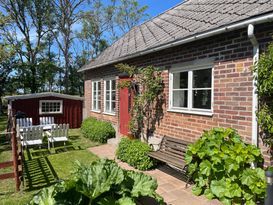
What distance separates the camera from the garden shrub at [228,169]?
414cm

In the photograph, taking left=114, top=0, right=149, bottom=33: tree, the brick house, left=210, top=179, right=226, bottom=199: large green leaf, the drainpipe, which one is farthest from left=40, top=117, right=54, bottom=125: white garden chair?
left=114, top=0, right=149, bottom=33: tree

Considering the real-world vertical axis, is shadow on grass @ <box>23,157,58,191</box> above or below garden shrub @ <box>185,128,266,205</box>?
below

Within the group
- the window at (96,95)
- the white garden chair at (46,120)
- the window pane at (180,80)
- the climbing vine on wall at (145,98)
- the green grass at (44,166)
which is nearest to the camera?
the green grass at (44,166)

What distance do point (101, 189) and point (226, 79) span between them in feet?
11.8

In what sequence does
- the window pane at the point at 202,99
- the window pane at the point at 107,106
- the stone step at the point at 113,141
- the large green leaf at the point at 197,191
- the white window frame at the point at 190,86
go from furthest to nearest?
the window pane at the point at 107,106 → the stone step at the point at 113,141 → the window pane at the point at 202,99 → the white window frame at the point at 190,86 → the large green leaf at the point at 197,191

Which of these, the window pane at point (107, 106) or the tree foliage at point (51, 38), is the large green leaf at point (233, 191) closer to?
the window pane at point (107, 106)

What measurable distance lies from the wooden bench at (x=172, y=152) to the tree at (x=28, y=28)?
2207 cm

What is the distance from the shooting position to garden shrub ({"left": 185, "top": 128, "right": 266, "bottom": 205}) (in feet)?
13.6

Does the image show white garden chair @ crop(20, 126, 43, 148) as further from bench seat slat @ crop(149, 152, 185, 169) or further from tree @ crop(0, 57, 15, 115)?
tree @ crop(0, 57, 15, 115)

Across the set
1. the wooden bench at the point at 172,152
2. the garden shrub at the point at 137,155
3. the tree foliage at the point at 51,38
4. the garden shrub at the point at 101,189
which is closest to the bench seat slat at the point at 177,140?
the wooden bench at the point at 172,152

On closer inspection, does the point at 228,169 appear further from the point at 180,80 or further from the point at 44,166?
the point at 44,166

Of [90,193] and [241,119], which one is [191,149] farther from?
[90,193]

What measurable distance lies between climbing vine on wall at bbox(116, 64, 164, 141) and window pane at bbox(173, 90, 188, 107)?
524 millimetres

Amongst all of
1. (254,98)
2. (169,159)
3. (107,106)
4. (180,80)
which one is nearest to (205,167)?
(169,159)
